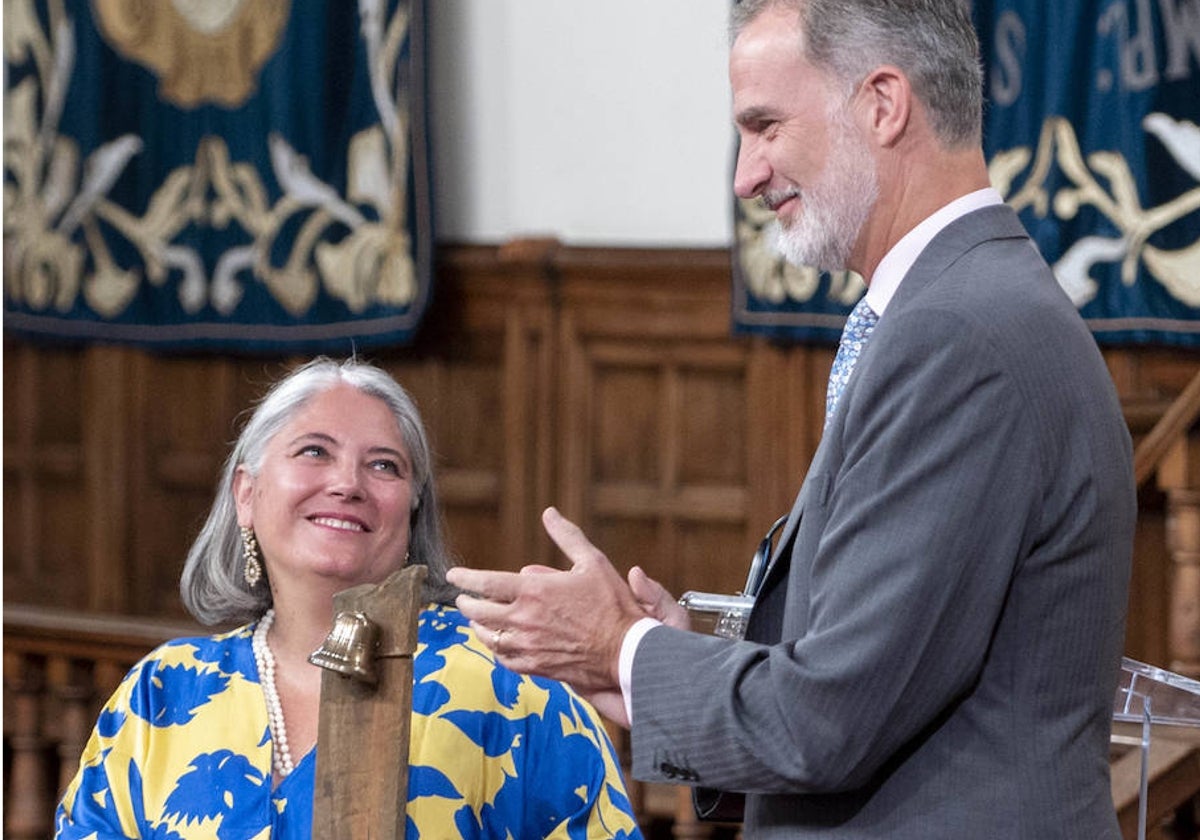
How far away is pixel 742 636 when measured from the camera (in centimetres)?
186

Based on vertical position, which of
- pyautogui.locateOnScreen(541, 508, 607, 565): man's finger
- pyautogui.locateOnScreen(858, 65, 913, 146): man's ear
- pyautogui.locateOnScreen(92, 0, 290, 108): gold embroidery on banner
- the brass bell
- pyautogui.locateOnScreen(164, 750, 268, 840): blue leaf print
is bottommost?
pyautogui.locateOnScreen(164, 750, 268, 840): blue leaf print

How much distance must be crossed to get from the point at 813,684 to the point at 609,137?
162 inches

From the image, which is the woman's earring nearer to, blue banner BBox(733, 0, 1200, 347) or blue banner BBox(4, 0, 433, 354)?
blue banner BBox(733, 0, 1200, 347)

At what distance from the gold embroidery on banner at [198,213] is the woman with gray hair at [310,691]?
294 cm

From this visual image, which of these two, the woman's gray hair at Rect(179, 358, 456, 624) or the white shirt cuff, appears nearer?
the white shirt cuff

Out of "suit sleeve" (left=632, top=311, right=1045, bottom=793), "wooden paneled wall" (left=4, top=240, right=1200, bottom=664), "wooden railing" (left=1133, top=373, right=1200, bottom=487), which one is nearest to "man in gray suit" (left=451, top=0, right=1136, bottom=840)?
"suit sleeve" (left=632, top=311, right=1045, bottom=793)

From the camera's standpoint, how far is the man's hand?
5.53ft

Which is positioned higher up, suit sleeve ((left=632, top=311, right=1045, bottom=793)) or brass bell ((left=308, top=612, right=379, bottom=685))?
suit sleeve ((left=632, top=311, right=1045, bottom=793))

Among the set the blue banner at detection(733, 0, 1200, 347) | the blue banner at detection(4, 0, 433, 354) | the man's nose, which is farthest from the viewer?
the blue banner at detection(4, 0, 433, 354)

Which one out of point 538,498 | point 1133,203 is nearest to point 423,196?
point 538,498

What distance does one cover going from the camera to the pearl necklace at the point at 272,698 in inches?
99.3

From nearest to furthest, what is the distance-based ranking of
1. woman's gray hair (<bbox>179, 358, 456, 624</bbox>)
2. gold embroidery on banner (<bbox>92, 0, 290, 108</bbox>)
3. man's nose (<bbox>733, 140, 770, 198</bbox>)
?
man's nose (<bbox>733, 140, 770, 198</bbox>)
woman's gray hair (<bbox>179, 358, 456, 624</bbox>)
gold embroidery on banner (<bbox>92, 0, 290, 108</bbox>)

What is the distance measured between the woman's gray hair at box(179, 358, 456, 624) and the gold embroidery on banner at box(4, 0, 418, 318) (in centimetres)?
286

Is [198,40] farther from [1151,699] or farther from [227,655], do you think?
[1151,699]
